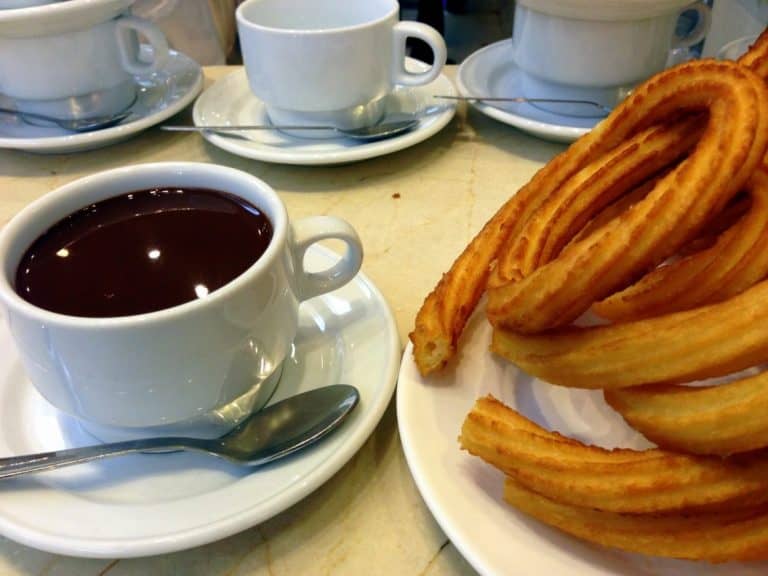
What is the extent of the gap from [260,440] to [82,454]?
0.10m

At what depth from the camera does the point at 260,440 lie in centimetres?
41

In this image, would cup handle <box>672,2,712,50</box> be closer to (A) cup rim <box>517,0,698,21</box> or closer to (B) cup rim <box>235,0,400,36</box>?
(A) cup rim <box>517,0,698,21</box>

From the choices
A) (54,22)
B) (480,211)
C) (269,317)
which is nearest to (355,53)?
(480,211)

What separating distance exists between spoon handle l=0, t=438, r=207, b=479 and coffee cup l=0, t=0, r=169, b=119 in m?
0.57

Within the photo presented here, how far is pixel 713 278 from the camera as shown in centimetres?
39

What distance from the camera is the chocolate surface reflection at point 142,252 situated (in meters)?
0.40

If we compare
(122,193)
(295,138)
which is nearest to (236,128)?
(295,138)

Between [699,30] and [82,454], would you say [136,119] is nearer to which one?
[82,454]

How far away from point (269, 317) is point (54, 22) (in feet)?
1.86

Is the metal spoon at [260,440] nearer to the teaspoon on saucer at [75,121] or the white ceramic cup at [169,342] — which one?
the white ceramic cup at [169,342]

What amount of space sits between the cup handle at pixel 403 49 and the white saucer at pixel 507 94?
0.07 metres

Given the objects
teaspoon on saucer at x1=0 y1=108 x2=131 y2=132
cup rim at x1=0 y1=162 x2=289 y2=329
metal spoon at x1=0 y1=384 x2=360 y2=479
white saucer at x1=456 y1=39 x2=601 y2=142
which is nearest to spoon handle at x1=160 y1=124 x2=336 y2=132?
teaspoon on saucer at x1=0 y1=108 x2=131 y2=132

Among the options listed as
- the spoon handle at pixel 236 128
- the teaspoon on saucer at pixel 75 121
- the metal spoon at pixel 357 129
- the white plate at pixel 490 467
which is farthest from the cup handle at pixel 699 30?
the teaspoon on saucer at pixel 75 121

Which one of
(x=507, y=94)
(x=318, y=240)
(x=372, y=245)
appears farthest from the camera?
(x=507, y=94)
